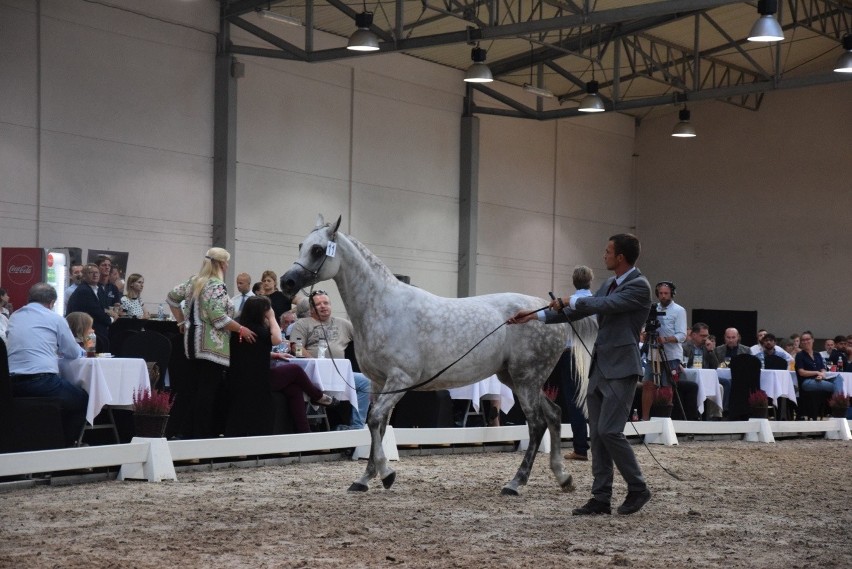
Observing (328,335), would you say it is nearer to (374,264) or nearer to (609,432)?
(374,264)

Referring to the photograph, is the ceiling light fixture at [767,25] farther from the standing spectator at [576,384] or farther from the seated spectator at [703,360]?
the standing spectator at [576,384]

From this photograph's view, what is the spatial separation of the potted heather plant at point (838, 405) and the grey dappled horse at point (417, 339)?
28.9ft

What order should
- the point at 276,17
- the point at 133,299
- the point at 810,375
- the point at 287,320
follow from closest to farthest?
the point at 287,320 → the point at 133,299 → the point at 810,375 → the point at 276,17

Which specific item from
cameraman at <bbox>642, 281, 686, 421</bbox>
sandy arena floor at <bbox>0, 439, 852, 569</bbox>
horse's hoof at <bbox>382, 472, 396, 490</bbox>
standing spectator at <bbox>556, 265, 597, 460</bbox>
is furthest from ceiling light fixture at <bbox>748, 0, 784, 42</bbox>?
horse's hoof at <bbox>382, 472, 396, 490</bbox>

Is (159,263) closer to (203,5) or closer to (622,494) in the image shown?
(203,5)

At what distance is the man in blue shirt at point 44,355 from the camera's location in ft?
25.0

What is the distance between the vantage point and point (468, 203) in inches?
957

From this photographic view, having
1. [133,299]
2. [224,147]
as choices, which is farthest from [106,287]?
[224,147]

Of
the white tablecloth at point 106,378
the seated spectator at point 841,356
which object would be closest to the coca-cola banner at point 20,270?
the white tablecloth at point 106,378

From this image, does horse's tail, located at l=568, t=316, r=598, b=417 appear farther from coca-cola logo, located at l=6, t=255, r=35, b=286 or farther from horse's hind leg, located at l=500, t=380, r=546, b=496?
coca-cola logo, located at l=6, t=255, r=35, b=286

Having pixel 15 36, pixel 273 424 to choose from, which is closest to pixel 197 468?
pixel 273 424

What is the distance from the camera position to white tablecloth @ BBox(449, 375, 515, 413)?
35.2 feet

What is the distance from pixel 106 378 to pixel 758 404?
28.6 ft

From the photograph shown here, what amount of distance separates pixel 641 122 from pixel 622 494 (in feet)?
77.9
